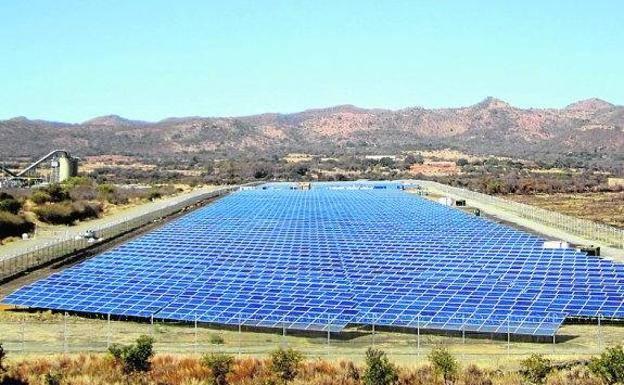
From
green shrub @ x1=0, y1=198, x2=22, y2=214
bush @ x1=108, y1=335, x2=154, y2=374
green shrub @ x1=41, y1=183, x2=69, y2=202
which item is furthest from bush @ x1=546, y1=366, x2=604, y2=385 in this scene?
green shrub @ x1=41, y1=183, x2=69, y2=202

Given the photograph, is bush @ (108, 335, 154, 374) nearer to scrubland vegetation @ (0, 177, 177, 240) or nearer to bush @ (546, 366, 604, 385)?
bush @ (546, 366, 604, 385)

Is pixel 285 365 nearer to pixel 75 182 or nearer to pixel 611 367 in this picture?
pixel 611 367

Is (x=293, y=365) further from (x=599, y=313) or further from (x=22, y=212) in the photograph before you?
(x=22, y=212)

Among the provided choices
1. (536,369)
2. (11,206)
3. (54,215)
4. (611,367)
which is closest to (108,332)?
(536,369)

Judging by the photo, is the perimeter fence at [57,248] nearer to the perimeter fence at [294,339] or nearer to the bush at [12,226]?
the bush at [12,226]

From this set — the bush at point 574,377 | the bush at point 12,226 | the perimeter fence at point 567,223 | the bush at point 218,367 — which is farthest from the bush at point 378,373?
the bush at point 12,226

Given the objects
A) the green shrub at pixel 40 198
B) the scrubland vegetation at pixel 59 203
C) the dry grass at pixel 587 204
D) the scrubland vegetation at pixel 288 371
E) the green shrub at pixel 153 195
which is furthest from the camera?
the green shrub at pixel 153 195

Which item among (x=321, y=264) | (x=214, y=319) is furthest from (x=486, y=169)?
(x=214, y=319)
